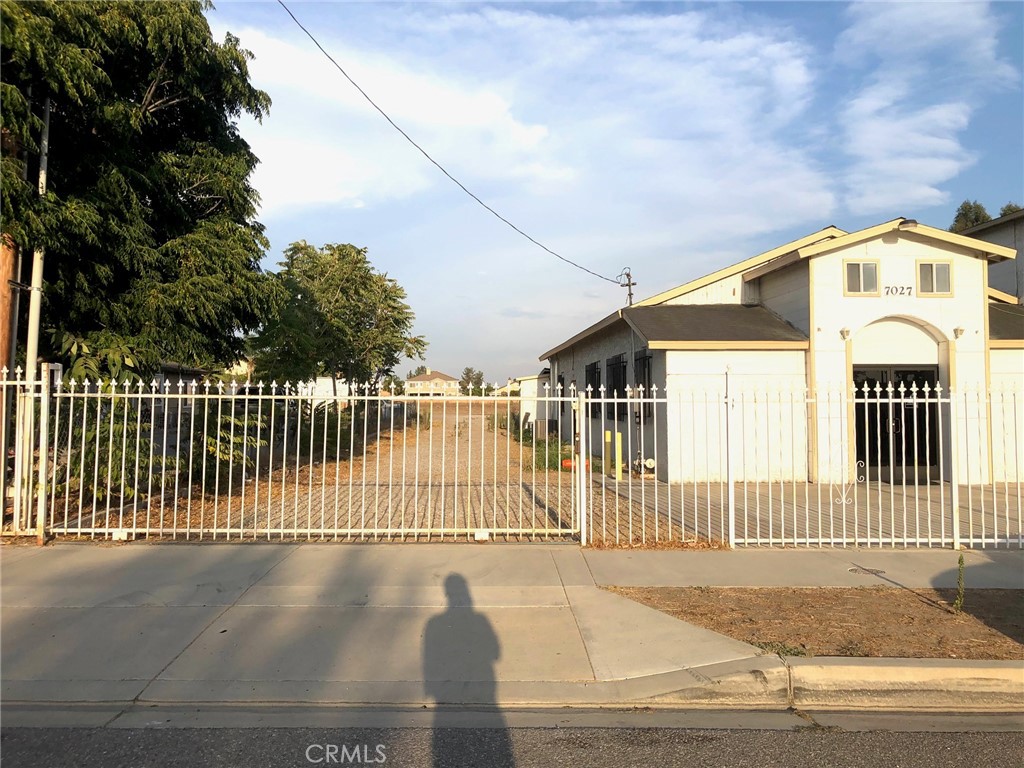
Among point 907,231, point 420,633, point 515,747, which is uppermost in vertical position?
point 907,231

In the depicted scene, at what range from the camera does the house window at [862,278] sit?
13.6m

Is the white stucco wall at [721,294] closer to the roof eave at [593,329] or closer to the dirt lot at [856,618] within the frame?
the roof eave at [593,329]

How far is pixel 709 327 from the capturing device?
45.9 feet

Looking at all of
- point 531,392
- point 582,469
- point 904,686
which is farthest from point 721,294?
point 531,392

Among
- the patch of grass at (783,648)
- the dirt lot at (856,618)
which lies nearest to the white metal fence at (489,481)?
the dirt lot at (856,618)

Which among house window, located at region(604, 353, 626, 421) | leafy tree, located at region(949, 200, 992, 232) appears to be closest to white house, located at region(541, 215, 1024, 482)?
house window, located at region(604, 353, 626, 421)

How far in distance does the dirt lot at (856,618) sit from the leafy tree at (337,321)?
1167 centimetres

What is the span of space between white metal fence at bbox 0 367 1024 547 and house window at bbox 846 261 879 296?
2.34 metres

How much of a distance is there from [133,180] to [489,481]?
8356 millimetres

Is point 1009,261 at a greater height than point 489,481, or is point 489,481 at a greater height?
point 1009,261

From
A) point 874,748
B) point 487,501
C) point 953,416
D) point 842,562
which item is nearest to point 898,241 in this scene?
point 953,416

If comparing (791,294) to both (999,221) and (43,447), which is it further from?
(43,447)
